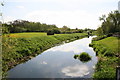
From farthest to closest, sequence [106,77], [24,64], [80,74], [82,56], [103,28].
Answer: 1. [103,28]
2. [82,56]
3. [24,64]
4. [80,74]
5. [106,77]

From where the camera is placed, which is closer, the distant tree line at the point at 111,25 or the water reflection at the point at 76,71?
the water reflection at the point at 76,71

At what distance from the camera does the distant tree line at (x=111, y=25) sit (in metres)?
68.7

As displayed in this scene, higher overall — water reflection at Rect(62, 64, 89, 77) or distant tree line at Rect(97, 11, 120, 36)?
distant tree line at Rect(97, 11, 120, 36)

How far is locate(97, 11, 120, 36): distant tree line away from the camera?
225 feet

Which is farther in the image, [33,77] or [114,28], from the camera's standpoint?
[114,28]

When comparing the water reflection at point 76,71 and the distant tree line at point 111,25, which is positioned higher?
the distant tree line at point 111,25

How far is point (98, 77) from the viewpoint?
15516 millimetres

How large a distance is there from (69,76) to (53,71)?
2988mm

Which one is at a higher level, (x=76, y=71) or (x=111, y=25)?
(x=111, y=25)

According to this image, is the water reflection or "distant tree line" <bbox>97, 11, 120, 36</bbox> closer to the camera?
the water reflection

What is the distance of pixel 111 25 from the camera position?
229 feet

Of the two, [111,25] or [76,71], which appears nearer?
[76,71]

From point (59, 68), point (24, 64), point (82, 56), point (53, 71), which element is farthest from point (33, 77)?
point (82, 56)

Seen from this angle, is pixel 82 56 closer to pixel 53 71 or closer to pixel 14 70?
pixel 53 71
